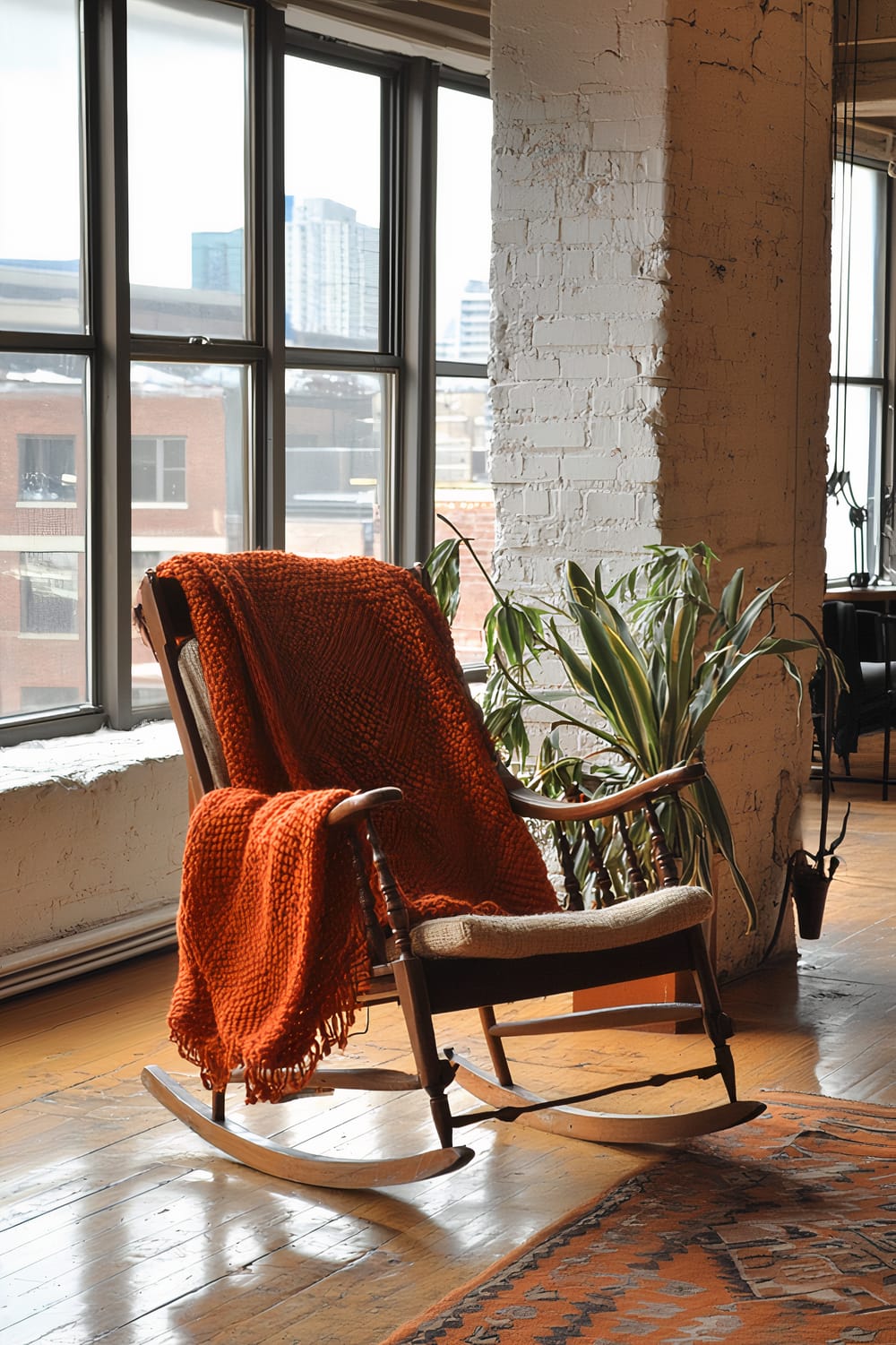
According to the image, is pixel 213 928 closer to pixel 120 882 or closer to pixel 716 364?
pixel 120 882

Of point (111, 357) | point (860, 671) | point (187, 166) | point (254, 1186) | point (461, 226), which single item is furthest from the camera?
point (860, 671)

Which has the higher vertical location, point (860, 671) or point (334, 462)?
point (334, 462)

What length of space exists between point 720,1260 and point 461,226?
4005 mm

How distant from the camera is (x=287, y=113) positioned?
495 cm

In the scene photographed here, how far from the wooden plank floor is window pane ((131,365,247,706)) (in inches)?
47.2

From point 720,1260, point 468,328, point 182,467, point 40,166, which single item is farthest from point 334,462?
point 720,1260

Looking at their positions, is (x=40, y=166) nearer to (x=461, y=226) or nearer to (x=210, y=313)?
(x=210, y=313)

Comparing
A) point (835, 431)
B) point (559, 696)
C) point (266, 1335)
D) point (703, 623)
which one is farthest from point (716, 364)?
point (835, 431)

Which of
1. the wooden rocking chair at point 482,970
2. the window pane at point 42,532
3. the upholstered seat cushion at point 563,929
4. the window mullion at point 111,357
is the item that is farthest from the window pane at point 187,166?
the upholstered seat cushion at point 563,929

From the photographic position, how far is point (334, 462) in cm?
524

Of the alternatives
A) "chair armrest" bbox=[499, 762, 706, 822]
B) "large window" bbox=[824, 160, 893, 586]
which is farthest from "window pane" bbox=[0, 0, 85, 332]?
"large window" bbox=[824, 160, 893, 586]

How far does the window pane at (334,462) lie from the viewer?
510 centimetres

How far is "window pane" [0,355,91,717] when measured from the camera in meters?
4.20

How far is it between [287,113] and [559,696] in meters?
2.25
